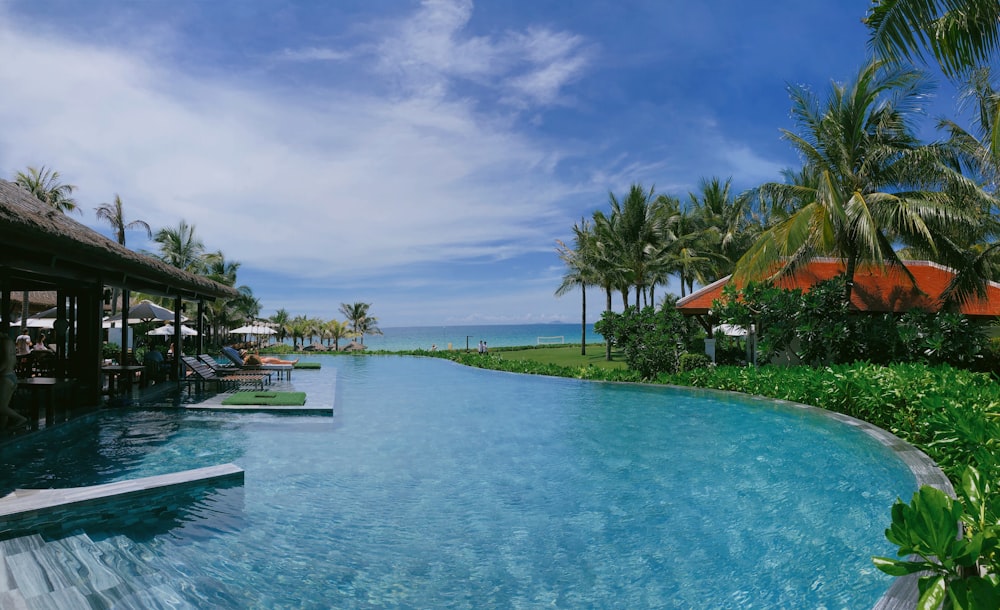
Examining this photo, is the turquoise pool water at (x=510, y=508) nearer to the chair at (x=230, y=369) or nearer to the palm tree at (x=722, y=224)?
the chair at (x=230, y=369)

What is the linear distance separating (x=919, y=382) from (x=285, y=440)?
9830 mm

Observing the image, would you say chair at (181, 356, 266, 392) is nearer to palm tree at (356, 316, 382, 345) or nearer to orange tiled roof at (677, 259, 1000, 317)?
orange tiled roof at (677, 259, 1000, 317)

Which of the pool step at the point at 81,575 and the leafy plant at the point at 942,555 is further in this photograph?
the pool step at the point at 81,575

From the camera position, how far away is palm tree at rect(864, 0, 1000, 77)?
18.4ft

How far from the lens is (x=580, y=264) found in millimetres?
27281

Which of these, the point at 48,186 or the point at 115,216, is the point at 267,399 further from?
the point at 48,186

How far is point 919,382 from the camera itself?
8516 millimetres

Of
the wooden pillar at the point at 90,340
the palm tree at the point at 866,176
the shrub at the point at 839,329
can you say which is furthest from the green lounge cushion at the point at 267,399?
the palm tree at the point at 866,176

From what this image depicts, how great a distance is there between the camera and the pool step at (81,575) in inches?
129

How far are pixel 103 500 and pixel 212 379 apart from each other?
26.8ft

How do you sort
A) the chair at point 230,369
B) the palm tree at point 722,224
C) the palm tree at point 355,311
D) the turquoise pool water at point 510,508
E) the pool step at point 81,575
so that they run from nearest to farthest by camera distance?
the pool step at point 81,575, the turquoise pool water at point 510,508, the chair at point 230,369, the palm tree at point 722,224, the palm tree at point 355,311

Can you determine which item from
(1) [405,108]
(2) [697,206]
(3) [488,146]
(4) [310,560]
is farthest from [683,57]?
(2) [697,206]

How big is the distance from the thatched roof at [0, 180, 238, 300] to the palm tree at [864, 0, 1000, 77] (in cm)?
914

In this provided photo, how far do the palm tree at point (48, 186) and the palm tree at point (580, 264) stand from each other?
78.3 ft
